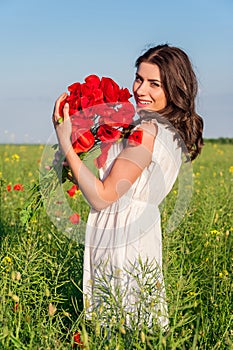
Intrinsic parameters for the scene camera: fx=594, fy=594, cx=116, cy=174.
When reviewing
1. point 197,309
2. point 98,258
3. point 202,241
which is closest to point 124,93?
point 98,258

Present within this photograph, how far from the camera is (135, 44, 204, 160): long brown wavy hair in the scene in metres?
2.50

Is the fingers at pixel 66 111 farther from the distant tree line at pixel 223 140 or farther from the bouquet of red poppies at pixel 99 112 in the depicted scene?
the distant tree line at pixel 223 140

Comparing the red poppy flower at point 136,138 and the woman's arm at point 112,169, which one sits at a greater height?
the red poppy flower at point 136,138

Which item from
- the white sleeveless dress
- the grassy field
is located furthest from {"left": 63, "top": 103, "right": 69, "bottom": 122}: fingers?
the grassy field

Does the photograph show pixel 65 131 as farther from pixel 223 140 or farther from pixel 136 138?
pixel 223 140

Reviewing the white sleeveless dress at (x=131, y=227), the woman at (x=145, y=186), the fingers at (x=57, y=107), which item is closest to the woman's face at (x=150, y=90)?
the woman at (x=145, y=186)

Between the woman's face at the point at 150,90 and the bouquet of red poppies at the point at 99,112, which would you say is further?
the woman's face at the point at 150,90

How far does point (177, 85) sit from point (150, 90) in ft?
0.40

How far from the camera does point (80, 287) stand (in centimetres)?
304

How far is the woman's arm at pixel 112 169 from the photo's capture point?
2283 mm

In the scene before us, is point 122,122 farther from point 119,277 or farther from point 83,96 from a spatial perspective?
point 119,277

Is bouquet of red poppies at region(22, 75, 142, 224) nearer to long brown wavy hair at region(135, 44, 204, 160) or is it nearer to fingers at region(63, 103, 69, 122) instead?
fingers at region(63, 103, 69, 122)

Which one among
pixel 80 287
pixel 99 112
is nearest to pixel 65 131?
pixel 99 112

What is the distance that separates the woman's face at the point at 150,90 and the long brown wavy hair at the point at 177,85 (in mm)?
18
